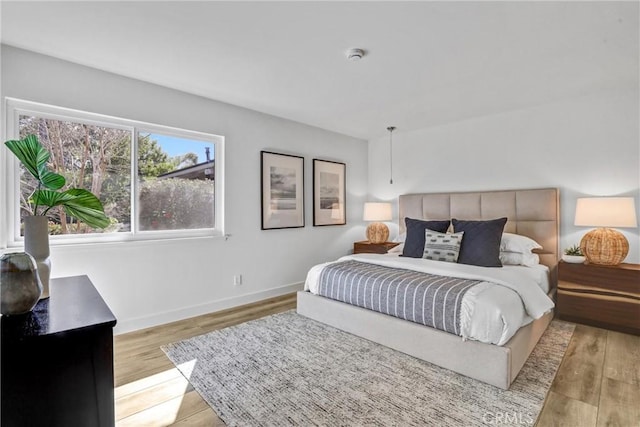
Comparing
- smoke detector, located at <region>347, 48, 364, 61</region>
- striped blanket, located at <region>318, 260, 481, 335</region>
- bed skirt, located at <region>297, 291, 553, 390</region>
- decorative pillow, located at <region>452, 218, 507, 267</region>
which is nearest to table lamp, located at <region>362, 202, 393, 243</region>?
decorative pillow, located at <region>452, 218, 507, 267</region>

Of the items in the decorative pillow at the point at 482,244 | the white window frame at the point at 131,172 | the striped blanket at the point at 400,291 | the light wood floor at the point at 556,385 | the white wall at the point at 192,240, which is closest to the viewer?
the light wood floor at the point at 556,385

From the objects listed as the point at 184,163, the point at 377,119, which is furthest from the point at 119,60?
the point at 377,119

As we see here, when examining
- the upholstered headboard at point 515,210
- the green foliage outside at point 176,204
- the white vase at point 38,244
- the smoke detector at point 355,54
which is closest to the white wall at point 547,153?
the upholstered headboard at point 515,210

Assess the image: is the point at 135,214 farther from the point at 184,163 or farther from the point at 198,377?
the point at 198,377

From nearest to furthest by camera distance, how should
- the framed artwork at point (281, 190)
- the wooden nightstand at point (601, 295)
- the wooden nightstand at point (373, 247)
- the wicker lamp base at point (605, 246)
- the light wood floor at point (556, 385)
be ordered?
the light wood floor at point (556, 385), the wooden nightstand at point (601, 295), the wicker lamp base at point (605, 246), the framed artwork at point (281, 190), the wooden nightstand at point (373, 247)

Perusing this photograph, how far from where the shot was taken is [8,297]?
1.15 meters

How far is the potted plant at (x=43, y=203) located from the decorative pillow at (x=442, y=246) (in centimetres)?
287

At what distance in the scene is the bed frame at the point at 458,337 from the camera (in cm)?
208

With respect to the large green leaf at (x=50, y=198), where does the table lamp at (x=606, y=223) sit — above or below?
below

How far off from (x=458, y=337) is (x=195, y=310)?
8.50 ft

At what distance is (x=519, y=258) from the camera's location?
3297 millimetres

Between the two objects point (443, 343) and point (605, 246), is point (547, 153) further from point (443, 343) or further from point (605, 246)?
point (443, 343)

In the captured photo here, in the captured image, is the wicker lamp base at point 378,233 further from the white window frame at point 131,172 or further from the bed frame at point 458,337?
the white window frame at point 131,172

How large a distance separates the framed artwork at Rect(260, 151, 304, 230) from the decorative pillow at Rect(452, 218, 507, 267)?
83.1 inches
